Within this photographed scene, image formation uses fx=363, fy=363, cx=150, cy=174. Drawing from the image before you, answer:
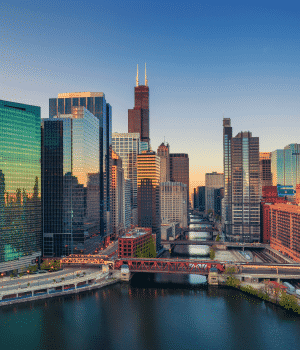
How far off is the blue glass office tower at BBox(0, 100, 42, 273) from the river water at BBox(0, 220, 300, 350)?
128 ft

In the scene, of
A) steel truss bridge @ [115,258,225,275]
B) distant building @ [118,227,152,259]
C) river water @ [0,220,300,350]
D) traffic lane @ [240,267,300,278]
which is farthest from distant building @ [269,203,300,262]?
distant building @ [118,227,152,259]

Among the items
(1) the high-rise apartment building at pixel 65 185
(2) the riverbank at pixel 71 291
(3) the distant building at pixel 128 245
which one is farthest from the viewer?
(1) the high-rise apartment building at pixel 65 185

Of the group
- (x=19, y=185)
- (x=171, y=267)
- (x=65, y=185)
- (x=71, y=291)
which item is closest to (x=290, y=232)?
(x=171, y=267)

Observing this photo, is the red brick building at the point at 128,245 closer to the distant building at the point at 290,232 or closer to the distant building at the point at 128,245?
the distant building at the point at 128,245

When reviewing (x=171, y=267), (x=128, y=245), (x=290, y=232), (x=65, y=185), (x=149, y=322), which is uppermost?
(x=65, y=185)

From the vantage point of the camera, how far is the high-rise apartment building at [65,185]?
571 ft

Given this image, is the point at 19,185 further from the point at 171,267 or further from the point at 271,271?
the point at 271,271

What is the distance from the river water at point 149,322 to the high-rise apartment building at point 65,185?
50879 mm

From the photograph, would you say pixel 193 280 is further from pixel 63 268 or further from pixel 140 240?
pixel 63 268

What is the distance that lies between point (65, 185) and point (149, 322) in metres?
94.0

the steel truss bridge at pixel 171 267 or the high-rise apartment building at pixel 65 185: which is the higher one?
the high-rise apartment building at pixel 65 185

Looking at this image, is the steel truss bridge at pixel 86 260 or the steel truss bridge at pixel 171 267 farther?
the steel truss bridge at pixel 86 260

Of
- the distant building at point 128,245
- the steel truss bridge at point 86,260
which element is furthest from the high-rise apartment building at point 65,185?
the distant building at point 128,245

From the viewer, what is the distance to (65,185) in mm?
175625
